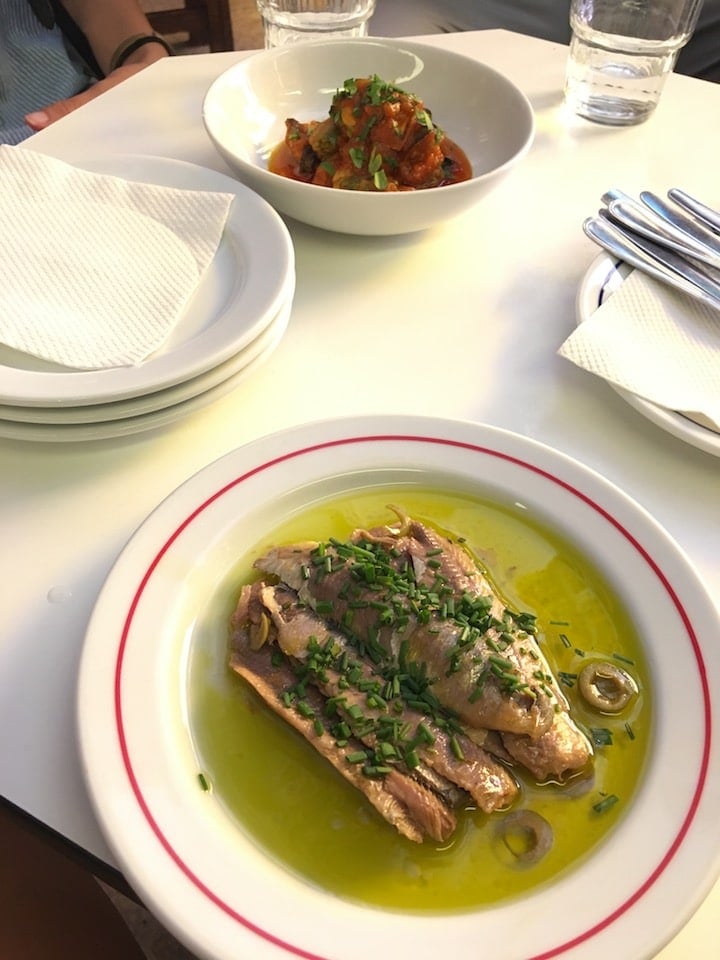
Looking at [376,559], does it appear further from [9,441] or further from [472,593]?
[9,441]

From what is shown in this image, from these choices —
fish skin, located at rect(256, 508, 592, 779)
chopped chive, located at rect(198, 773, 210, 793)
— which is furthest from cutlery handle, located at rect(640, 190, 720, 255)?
chopped chive, located at rect(198, 773, 210, 793)

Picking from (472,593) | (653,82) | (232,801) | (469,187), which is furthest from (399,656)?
(653,82)

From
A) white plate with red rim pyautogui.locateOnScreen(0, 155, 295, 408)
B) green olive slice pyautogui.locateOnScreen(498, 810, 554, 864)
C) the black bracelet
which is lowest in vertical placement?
green olive slice pyautogui.locateOnScreen(498, 810, 554, 864)

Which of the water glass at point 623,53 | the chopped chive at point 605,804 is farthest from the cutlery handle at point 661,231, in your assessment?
the chopped chive at point 605,804

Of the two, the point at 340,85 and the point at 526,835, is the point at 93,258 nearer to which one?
the point at 340,85

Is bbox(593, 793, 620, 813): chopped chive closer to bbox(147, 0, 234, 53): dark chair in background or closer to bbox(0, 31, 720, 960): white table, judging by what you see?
bbox(0, 31, 720, 960): white table

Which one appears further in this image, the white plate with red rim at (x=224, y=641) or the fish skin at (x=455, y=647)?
the fish skin at (x=455, y=647)

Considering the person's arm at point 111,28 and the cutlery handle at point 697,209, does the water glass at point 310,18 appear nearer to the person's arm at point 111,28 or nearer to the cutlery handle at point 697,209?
the person's arm at point 111,28
